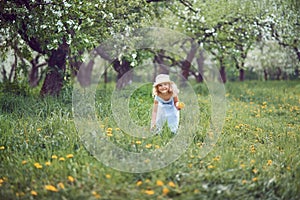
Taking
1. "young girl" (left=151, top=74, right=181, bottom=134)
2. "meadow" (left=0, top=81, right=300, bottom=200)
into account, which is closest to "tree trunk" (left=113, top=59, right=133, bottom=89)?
"meadow" (left=0, top=81, right=300, bottom=200)

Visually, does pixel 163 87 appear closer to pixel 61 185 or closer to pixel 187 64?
pixel 61 185

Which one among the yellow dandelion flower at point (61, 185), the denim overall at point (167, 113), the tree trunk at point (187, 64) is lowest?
the yellow dandelion flower at point (61, 185)

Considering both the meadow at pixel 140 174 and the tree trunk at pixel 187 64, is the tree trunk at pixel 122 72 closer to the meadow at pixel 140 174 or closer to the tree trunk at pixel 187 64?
the meadow at pixel 140 174

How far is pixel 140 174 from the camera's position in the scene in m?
4.44

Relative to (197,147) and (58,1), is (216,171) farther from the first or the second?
(58,1)

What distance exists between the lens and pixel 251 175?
4.51 m

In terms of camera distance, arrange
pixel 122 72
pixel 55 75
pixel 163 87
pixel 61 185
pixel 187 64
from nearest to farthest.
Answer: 1. pixel 61 185
2. pixel 163 87
3. pixel 55 75
4. pixel 122 72
5. pixel 187 64

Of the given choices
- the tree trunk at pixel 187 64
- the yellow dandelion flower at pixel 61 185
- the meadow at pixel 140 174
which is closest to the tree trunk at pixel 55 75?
the meadow at pixel 140 174

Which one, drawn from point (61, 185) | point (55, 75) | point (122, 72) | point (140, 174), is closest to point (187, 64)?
point (122, 72)

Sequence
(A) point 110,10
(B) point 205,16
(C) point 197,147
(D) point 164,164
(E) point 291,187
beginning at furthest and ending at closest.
→ 1. (B) point 205,16
2. (A) point 110,10
3. (C) point 197,147
4. (D) point 164,164
5. (E) point 291,187

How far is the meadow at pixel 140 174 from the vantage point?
13.3 ft

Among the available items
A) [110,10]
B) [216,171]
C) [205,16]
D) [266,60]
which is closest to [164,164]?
[216,171]

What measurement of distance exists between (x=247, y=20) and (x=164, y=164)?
7.35 metres

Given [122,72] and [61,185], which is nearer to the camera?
[61,185]
